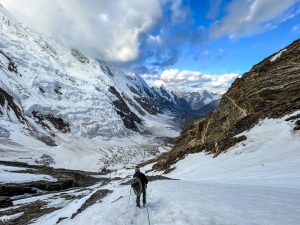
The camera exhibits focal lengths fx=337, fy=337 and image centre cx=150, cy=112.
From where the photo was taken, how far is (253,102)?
52562 millimetres

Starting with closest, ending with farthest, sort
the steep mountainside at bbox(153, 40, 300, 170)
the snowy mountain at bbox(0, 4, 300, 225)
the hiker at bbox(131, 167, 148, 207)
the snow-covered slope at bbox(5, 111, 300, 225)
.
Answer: the snow-covered slope at bbox(5, 111, 300, 225) < the snowy mountain at bbox(0, 4, 300, 225) < the hiker at bbox(131, 167, 148, 207) < the steep mountainside at bbox(153, 40, 300, 170)

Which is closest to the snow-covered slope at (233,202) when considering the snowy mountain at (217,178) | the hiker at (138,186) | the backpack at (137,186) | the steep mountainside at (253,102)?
the snowy mountain at (217,178)

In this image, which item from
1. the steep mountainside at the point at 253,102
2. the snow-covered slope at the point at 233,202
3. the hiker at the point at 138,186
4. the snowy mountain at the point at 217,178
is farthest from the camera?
the steep mountainside at the point at 253,102

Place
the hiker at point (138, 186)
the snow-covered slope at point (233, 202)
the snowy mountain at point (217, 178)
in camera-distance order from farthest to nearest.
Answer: the hiker at point (138, 186) → the snowy mountain at point (217, 178) → the snow-covered slope at point (233, 202)

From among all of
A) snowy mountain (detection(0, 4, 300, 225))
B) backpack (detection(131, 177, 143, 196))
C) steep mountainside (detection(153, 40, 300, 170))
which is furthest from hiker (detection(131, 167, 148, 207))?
steep mountainside (detection(153, 40, 300, 170))

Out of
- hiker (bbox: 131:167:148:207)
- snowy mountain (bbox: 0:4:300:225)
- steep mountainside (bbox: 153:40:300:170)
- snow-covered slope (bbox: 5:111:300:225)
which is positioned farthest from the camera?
steep mountainside (bbox: 153:40:300:170)

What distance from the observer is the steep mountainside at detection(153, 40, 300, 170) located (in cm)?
4509

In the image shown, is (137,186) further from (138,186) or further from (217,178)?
(217,178)

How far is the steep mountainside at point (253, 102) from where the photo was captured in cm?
4509

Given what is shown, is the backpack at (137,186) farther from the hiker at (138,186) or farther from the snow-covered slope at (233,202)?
the snow-covered slope at (233,202)

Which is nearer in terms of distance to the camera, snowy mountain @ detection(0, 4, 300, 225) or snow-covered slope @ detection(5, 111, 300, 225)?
→ snow-covered slope @ detection(5, 111, 300, 225)

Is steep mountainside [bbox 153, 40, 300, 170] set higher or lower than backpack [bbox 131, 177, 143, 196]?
higher

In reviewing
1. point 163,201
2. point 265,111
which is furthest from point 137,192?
point 265,111

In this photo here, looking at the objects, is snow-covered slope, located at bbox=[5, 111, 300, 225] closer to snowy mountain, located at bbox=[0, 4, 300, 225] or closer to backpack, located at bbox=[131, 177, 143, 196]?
snowy mountain, located at bbox=[0, 4, 300, 225]
